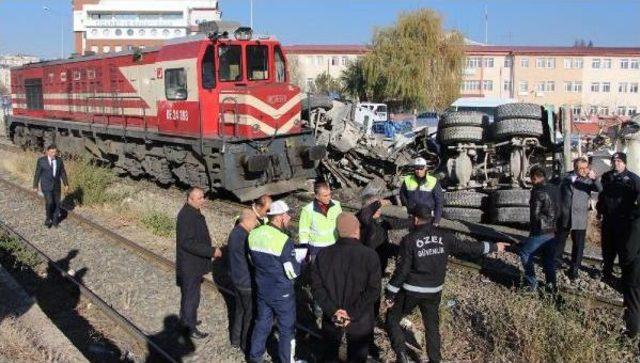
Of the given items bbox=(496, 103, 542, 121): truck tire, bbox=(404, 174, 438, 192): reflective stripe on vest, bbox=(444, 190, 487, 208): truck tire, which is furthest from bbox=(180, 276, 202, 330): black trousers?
bbox=(496, 103, 542, 121): truck tire

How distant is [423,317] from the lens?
5473mm

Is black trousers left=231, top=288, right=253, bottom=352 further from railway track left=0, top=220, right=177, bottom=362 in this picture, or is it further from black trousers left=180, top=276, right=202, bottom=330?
railway track left=0, top=220, right=177, bottom=362

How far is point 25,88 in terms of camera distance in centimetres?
2203

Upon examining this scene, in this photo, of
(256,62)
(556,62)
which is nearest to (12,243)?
(256,62)

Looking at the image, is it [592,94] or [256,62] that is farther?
[592,94]

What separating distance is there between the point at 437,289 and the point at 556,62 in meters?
58.5

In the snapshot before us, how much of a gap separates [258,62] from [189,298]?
7.36m

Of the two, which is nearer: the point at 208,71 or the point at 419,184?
the point at 419,184

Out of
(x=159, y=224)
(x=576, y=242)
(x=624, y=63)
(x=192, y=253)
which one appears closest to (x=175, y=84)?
(x=159, y=224)

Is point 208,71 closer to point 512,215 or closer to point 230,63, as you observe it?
point 230,63

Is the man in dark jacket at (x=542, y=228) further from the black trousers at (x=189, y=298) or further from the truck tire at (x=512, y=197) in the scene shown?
the black trousers at (x=189, y=298)

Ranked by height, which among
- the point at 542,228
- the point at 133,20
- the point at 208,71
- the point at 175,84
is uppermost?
the point at 133,20

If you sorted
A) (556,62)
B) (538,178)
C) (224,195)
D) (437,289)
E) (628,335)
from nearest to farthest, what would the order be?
1. (437,289)
2. (628,335)
3. (538,178)
4. (224,195)
5. (556,62)

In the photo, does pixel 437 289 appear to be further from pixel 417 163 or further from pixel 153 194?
pixel 153 194
